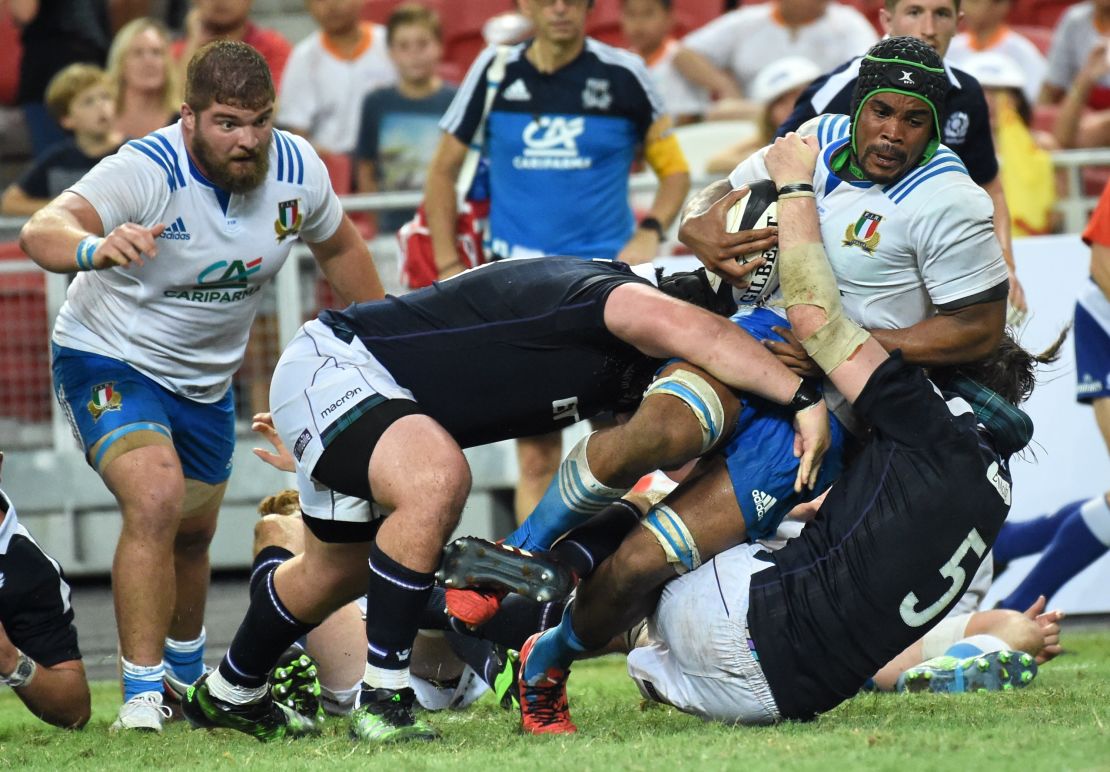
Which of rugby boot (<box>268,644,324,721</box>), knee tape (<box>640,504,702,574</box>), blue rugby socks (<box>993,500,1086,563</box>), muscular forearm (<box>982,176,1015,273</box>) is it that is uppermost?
muscular forearm (<box>982,176,1015,273</box>)

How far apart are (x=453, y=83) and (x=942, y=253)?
6439 millimetres

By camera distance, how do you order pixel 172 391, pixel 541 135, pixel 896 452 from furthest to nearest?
pixel 541 135, pixel 172 391, pixel 896 452

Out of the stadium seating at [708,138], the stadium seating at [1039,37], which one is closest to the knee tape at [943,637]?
the stadium seating at [708,138]

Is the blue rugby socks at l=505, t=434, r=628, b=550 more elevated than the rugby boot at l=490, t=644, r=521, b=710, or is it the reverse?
the blue rugby socks at l=505, t=434, r=628, b=550

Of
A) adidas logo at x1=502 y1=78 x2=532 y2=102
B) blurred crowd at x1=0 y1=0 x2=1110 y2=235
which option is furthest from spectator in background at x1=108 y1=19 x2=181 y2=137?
adidas logo at x1=502 y1=78 x2=532 y2=102

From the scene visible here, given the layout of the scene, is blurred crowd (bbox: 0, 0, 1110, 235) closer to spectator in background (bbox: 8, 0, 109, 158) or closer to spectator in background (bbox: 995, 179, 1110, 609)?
spectator in background (bbox: 8, 0, 109, 158)

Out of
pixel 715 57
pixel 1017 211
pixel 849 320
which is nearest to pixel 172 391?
pixel 849 320

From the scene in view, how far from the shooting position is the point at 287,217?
17.6ft

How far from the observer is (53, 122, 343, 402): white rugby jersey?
5.14 metres

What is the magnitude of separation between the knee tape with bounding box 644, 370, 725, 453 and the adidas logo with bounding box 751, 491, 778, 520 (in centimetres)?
20

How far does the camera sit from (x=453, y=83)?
10.3 metres

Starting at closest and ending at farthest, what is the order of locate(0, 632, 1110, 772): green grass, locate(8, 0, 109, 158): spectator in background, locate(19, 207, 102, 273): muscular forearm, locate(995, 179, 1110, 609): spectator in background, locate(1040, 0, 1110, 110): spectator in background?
locate(0, 632, 1110, 772): green grass
locate(19, 207, 102, 273): muscular forearm
locate(995, 179, 1110, 609): spectator in background
locate(1040, 0, 1110, 110): spectator in background
locate(8, 0, 109, 158): spectator in background

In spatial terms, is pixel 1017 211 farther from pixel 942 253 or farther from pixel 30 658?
pixel 30 658

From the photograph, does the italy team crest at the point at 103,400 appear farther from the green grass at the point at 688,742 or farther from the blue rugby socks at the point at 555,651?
the blue rugby socks at the point at 555,651
